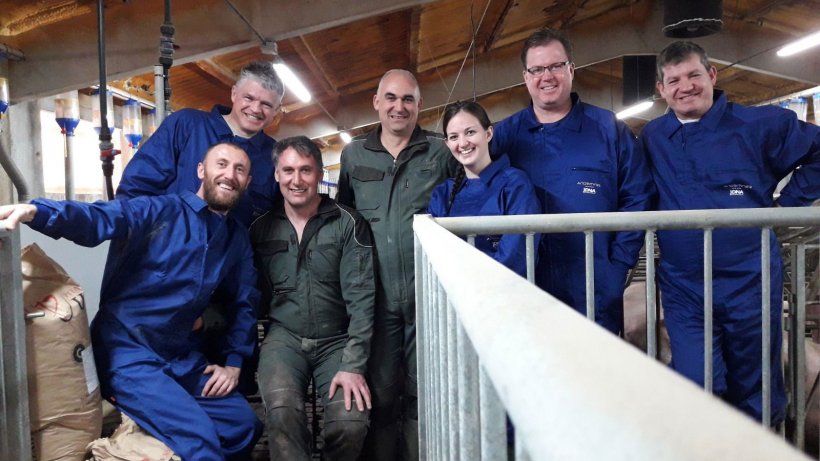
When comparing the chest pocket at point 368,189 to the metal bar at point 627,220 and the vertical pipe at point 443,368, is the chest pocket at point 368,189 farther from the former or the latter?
the vertical pipe at point 443,368

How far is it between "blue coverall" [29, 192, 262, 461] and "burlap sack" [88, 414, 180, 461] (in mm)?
35

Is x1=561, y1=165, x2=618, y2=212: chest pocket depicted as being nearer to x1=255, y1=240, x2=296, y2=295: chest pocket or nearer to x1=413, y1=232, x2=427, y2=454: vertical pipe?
x1=413, y1=232, x2=427, y2=454: vertical pipe

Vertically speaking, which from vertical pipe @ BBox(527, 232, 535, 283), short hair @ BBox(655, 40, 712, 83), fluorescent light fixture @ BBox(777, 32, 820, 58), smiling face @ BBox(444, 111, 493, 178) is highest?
fluorescent light fixture @ BBox(777, 32, 820, 58)

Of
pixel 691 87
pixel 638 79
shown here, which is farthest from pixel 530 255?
pixel 638 79

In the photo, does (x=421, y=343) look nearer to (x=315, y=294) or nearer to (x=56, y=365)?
(x=315, y=294)

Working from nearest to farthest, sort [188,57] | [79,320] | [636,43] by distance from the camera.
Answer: [79,320] < [188,57] < [636,43]

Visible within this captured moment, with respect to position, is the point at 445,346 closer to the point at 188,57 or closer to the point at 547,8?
the point at 188,57

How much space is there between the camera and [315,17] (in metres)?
5.95

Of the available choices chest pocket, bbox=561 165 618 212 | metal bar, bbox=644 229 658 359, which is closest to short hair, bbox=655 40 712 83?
chest pocket, bbox=561 165 618 212

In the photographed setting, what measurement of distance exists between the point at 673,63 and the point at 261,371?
7.06 ft

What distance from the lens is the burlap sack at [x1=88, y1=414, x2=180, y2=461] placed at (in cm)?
225

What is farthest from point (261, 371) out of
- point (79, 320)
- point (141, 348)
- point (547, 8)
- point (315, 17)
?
point (547, 8)

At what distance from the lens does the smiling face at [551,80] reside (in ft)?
8.32

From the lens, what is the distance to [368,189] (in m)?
2.86
